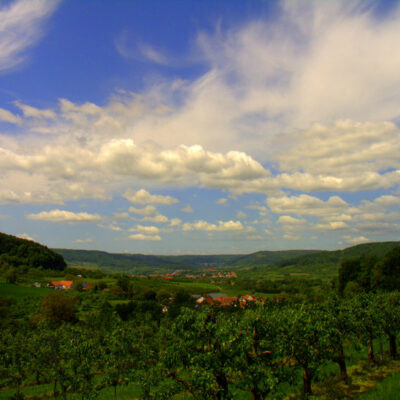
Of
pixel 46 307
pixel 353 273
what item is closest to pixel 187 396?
pixel 46 307

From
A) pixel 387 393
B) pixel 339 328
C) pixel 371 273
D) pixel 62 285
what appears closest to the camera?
pixel 387 393

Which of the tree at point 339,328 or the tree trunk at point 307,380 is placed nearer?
the tree trunk at point 307,380

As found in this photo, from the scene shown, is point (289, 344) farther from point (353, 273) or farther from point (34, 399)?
point (353, 273)

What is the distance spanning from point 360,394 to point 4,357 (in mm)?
38744

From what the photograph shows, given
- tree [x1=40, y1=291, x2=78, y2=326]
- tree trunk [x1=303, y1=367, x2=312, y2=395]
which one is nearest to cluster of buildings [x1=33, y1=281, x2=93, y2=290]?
tree [x1=40, y1=291, x2=78, y2=326]

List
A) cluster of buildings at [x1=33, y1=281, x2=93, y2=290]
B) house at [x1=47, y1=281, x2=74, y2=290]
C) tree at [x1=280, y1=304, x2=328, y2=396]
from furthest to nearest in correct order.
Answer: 1. house at [x1=47, y1=281, x2=74, y2=290]
2. cluster of buildings at [x1=33, y1=281, x2=93, y2=290]
3. tree at [x1=280, y1=304, x2=328, y2=396]

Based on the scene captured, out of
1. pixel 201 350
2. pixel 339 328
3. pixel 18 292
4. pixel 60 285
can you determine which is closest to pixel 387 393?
pixel 339 328

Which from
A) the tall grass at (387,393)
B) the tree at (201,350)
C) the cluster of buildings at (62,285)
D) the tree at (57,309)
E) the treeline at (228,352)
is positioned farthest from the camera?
the cluster of buildings at (62,285)

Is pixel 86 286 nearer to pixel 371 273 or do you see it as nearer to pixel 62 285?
pixel 62 285

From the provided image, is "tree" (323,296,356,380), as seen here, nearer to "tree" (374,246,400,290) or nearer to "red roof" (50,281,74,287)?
"tree" (374,246,400,290)

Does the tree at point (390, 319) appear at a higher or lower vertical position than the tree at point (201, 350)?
lower

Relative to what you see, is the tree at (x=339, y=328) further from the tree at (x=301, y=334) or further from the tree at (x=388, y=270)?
the tree at (x=388, y=270)

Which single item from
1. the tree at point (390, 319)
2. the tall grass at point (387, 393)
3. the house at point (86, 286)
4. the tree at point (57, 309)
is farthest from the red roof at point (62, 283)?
the tall grass at point (387, 393)

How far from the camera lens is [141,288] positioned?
152m
